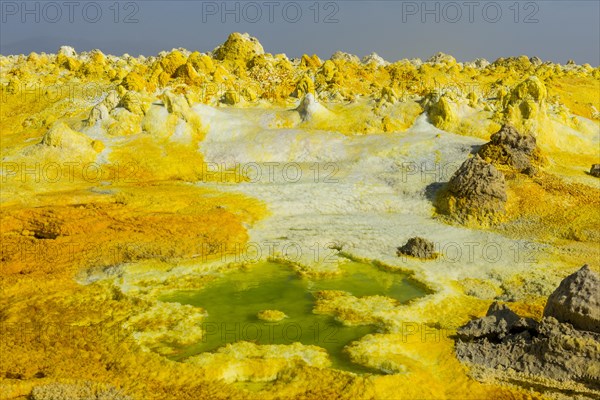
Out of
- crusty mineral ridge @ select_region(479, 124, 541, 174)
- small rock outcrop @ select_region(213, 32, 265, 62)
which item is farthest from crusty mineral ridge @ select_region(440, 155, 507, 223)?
small rock outcrop @ select_region(213, 32, 265, 62)

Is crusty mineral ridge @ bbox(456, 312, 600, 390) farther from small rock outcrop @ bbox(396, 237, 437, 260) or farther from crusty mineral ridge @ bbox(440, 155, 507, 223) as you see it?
crusty mineral ridge @ bbox(440, 155, 507, 223)

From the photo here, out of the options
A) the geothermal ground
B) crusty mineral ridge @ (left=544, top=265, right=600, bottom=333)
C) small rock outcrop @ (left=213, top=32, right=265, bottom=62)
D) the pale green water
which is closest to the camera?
the geothermal ground

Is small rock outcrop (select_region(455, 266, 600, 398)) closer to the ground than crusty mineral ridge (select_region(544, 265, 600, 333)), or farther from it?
closer to the ground

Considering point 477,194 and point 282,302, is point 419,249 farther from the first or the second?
point 282,302

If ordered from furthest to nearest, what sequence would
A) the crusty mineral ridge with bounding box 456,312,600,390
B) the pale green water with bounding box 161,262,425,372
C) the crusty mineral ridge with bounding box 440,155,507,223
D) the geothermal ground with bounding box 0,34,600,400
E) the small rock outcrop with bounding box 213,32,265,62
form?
the small rock outcrop with bounding box 213,32,265,62 < the crusty mineral ridge with bounding box 440,155,507,223 < the pale green water with bounding box 161,262,425,372 < the geothermal ground with bounding box 0,34,600,400 < the crusty mineral ridge with bounding box 456,312,600,390

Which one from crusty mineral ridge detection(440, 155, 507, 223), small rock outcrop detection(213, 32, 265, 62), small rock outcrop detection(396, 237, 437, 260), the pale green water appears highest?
small rock outcrop detection(213, 32, 265, 62)

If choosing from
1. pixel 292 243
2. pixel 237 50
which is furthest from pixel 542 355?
pixel 237 50

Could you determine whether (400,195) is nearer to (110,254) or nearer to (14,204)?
(110,254)
